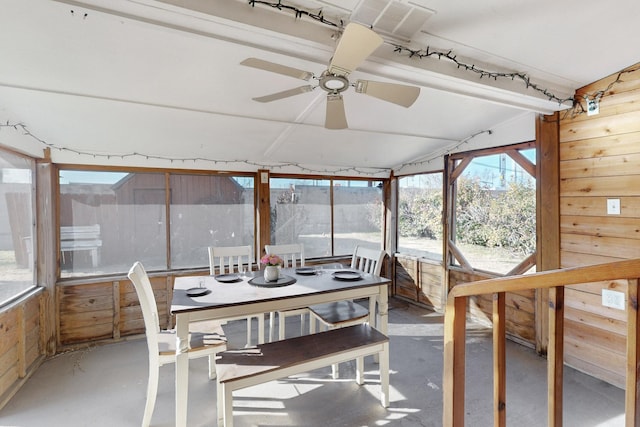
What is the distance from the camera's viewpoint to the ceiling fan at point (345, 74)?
54.3 inches

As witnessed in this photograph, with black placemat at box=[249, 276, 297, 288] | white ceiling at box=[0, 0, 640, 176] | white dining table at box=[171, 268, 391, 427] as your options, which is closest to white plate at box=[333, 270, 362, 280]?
white dining table at box=[171, 268, 391, 427]

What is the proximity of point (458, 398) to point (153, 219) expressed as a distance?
12.0 feet

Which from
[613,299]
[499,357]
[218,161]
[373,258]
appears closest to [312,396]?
[373,258]

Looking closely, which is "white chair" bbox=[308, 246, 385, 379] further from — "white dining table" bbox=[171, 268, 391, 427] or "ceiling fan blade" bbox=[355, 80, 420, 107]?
"ceiling fan blade" bbox=[355, 80, 420, 107]

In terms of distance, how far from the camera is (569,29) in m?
1.92

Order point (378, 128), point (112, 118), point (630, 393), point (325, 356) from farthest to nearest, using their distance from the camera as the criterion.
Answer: point (378, 128), point (112, 118), point (325, 356), point (630, 393)

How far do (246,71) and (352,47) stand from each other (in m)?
1.01

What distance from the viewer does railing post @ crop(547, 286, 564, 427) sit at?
32.9 inches

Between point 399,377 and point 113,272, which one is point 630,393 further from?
point 113,272

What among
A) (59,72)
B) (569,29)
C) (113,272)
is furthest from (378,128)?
(113,272)

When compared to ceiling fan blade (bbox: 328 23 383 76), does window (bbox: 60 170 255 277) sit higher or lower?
lower

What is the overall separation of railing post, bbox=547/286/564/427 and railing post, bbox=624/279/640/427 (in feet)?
0.48

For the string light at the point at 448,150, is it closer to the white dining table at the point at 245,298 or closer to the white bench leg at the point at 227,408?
the white dining table at the point at 245,298

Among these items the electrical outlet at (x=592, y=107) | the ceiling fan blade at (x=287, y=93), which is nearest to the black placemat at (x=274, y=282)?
the ceiling fan blade at (x=287, y=93)
